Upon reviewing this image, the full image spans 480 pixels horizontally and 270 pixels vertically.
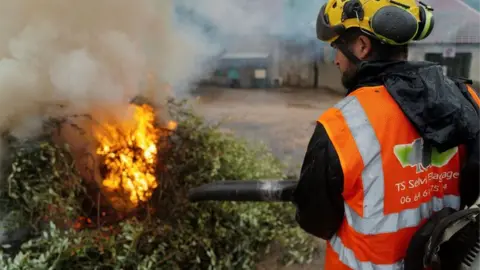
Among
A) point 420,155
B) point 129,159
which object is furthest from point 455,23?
point 420,155

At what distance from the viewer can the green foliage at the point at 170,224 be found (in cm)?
337

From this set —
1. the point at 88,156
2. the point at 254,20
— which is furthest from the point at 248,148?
the point at 88,156

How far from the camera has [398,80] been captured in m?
Result: 1.79

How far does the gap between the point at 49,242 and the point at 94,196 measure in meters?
0.57

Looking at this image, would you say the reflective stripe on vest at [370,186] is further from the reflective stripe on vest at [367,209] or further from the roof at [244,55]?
the roof at [244,55]

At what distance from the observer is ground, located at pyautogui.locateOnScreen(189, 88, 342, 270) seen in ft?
20.5

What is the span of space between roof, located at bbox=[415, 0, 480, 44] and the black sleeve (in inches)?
205

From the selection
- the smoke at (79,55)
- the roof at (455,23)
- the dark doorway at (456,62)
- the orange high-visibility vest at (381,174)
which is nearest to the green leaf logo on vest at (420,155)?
the orange high-visibility vest at (381,174)

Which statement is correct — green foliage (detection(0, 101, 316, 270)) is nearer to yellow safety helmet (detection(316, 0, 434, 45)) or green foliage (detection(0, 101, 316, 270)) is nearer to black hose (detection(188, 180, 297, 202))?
black hose (detection(188, 180, 297, 202))

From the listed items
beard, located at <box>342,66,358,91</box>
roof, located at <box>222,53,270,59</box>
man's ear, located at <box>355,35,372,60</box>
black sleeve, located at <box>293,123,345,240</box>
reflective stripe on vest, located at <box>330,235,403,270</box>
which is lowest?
reflective stripe on vest, located at <box>330,235,403,270</box>

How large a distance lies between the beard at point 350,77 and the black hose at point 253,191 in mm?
559

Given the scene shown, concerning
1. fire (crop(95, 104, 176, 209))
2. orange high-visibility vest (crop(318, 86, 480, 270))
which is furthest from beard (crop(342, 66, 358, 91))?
fire (crop(95, 104, 176, 209))

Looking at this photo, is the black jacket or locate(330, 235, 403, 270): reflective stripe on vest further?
locate(330, 235, 403, 270): reflective stripe on vest

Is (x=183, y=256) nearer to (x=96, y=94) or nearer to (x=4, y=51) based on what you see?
(x=96, y=94)
